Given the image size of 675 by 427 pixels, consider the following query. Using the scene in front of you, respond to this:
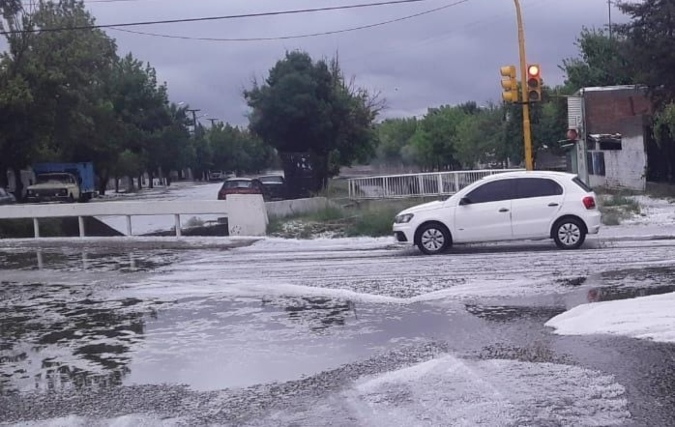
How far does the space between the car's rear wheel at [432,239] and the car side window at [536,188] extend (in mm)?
1718

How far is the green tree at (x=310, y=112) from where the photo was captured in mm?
40281

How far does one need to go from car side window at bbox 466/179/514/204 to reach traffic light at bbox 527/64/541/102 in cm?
469

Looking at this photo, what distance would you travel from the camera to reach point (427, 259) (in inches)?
693

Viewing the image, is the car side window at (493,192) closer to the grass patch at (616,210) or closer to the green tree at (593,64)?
the grass patch at (616,210)

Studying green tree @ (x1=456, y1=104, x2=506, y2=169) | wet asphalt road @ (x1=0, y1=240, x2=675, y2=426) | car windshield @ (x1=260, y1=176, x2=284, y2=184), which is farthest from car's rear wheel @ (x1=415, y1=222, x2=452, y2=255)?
green tree @ (x1=456, y1=104, x2=506, y2=169)

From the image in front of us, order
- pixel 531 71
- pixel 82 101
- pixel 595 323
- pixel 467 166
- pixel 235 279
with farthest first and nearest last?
pixel 467 166 < pixel 82 101 < pixel 531 71 < pixel 235 279 < pixel 595 323

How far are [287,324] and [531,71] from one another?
518 inches

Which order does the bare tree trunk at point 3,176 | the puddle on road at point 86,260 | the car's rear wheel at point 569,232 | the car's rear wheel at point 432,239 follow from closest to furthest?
the car's rear wheel at point 569,232 → the car's rear wheel at point 432,239 → the puddle on road at point 86,260 → the bare tree trunk at point 3,176

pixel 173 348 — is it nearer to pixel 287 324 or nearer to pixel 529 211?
pixel 287 324

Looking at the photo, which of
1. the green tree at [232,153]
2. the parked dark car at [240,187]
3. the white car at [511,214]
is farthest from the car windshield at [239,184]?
the green tree at [232,153]

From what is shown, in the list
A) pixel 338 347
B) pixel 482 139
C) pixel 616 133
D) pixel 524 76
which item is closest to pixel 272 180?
pixel 616 133

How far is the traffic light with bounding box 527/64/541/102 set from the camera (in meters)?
22.2

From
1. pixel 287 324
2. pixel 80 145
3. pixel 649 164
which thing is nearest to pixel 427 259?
pixel 287 324

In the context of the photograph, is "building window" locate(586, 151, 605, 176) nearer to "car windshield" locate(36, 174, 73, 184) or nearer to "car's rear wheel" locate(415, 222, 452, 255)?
"car's rear wheel" locate(415, 222, 452, 255)
